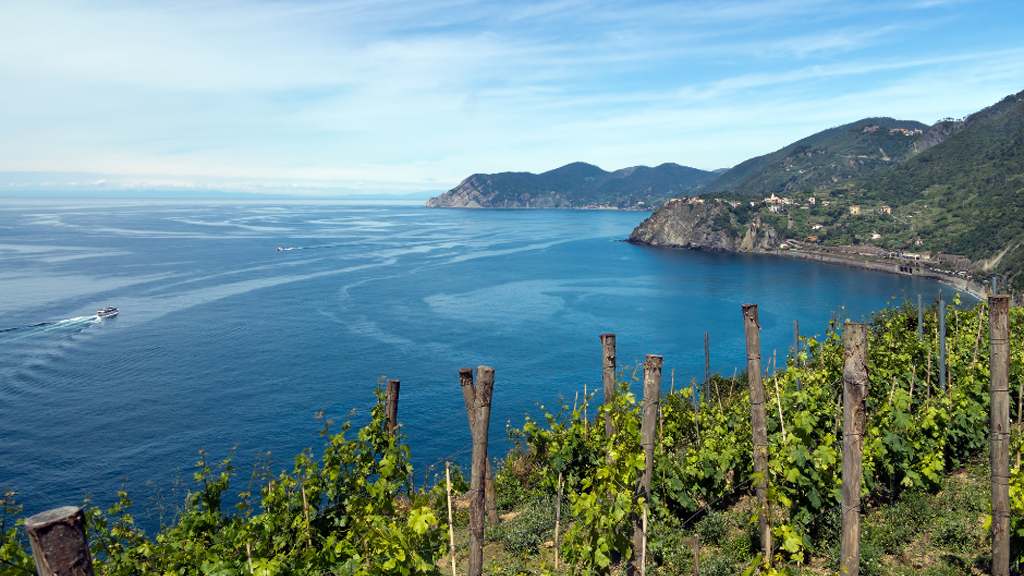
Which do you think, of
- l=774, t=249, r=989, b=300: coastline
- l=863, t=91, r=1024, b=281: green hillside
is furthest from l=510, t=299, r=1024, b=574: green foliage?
l=863, t=91, r=1024, b=281: green hillside

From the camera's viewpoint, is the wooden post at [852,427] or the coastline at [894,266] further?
the coastline at [894,266]

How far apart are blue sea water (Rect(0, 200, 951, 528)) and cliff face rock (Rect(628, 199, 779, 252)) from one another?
26.7 metres

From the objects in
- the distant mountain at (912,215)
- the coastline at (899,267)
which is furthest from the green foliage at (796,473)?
the distant mountain at (912,215)

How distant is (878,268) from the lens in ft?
308

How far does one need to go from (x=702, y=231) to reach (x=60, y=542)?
457 ft

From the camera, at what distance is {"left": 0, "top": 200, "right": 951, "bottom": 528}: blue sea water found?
29.3 m

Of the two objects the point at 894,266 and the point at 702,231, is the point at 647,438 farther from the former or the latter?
the point at 702,231

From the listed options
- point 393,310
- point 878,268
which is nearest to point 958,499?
point 393,310

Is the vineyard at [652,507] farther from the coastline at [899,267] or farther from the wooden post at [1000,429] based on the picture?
the coastline at [899,267]

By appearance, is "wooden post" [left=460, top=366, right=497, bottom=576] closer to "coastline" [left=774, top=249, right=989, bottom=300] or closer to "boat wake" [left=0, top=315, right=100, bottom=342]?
"boat wake" [left=0, top=315, right=100, bottom=342]

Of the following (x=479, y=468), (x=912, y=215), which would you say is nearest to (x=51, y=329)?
(x=479, y=468)

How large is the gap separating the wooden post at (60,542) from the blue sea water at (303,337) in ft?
23.8

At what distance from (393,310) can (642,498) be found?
51.3 meters

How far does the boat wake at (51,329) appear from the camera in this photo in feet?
149
